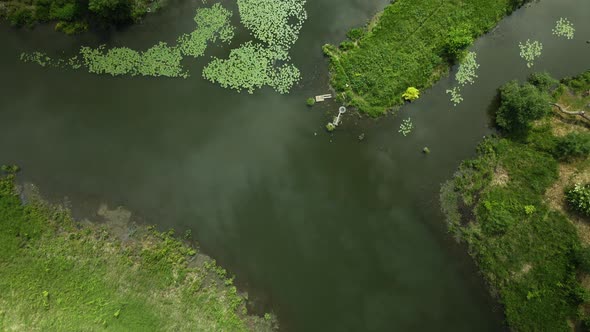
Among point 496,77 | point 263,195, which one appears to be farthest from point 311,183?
point 496,77

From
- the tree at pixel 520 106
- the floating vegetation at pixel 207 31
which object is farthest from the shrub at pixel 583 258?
the floating vegetation at pixel 207 31

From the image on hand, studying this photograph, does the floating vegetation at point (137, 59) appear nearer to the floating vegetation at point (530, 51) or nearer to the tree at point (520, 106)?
the tree at point (520, 106)

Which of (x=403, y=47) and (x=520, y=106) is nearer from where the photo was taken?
(x=520, y=106)

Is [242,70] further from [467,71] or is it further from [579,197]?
[579,197]

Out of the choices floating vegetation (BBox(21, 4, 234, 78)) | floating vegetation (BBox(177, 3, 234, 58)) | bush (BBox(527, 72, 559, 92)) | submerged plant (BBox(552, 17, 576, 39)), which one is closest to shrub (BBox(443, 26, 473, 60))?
bush (BBox(527, 72, 559, 92))

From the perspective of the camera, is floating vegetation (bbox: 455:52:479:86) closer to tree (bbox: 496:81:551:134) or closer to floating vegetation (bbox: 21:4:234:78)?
tree (bbox: 496:81:551:134)

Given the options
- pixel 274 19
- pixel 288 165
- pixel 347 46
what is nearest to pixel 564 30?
pixel 347 46
